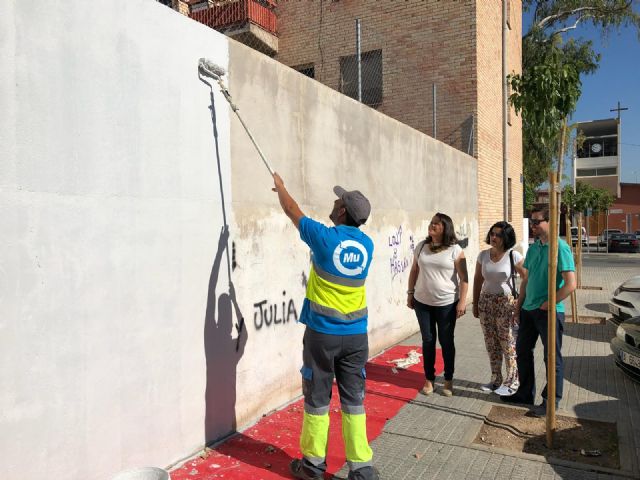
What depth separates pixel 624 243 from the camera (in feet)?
98.4

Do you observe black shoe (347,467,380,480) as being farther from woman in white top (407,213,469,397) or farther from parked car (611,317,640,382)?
parked car (611,317,640,382)

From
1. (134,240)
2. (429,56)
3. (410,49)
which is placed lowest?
(134,240)

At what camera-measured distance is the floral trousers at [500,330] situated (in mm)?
4965

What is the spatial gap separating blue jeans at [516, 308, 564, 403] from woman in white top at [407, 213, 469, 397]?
580mm

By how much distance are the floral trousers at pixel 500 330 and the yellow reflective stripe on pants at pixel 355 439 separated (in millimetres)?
2314

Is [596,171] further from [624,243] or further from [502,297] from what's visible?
[502,297]

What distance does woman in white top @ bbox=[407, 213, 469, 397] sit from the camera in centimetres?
493

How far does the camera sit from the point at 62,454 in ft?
9.03

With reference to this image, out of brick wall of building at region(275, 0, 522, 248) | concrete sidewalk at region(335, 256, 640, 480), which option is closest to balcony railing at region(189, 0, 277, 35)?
brick wall of building at region(275, 0, 522, 248)

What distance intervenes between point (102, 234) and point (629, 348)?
4.98m

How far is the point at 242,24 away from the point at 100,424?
39.9ft

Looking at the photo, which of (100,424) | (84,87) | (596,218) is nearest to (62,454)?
(100,424)

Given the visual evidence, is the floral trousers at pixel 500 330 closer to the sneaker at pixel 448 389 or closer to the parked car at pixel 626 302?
the sneaker at pixel 448 389

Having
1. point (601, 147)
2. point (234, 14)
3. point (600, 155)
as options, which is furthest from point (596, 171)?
point (234, 14)
